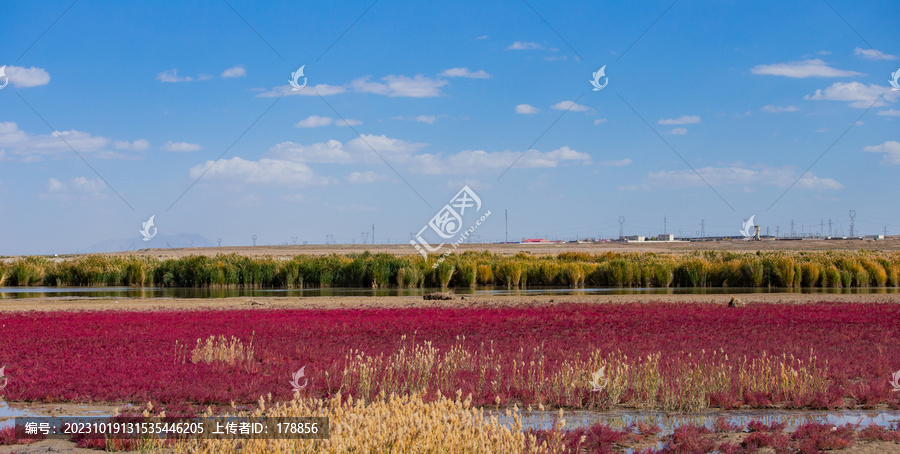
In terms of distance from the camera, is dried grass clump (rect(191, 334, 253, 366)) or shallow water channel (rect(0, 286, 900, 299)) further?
shallow water channel (rect(0, 286, 900, 299))

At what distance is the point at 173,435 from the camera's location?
862cm

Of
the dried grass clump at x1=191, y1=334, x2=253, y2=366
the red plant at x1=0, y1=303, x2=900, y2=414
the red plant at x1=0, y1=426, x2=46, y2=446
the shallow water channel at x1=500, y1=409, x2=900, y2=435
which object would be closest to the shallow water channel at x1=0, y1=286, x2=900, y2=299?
the red plant at x1=0, y1=303, x2=900, y2=414

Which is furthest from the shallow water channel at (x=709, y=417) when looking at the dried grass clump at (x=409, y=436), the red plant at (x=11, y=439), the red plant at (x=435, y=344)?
the red plant at (x=11, y=439)

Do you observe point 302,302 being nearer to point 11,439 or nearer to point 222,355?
point 222,355

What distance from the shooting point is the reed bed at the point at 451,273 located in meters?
44.9

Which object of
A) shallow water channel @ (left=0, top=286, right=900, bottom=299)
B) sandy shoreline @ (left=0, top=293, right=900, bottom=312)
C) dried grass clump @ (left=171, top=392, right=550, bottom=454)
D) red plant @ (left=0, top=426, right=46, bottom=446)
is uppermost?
dried grass clump @ (left=171, top=392, right=550, bottom=454)

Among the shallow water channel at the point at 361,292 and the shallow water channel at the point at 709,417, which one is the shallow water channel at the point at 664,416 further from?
the shallow water channel at the point at 361,292

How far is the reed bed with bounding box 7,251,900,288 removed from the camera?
147 ft

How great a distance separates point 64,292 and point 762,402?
129 ft

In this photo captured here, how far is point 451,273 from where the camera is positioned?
45.6 m

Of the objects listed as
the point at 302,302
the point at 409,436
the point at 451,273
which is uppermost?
the point at 409,436

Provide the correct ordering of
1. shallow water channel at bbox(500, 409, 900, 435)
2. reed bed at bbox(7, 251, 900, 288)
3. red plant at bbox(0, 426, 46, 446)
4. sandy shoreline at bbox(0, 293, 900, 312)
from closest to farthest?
red plant at bbox(0, 426, 46, 446)
shallow water channel at bbox(500, 409, 900, 435)
sandy shoreline at bbox(0, 293, 900, 312)
reed bed at bbox(7, 251, 900, 288)

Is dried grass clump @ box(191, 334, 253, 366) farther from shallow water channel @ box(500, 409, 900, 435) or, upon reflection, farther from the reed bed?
the reed bed

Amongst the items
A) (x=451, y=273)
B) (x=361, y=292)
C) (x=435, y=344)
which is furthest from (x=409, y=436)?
(x=451, y=273)
